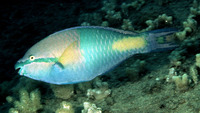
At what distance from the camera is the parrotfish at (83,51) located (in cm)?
218

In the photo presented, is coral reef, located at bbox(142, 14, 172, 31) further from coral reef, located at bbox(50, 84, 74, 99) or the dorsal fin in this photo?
the dorsal fin

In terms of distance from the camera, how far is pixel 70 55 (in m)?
2.19

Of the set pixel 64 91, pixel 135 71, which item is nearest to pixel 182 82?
pixel 135 71

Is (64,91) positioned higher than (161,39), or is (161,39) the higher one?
(161,39)

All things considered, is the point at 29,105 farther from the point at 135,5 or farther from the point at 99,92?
the point at 135,5

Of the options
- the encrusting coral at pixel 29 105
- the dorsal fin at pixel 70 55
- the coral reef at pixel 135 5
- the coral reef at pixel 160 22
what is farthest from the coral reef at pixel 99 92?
the coral reef at pixel 135 5

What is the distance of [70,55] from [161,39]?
1.14 metres

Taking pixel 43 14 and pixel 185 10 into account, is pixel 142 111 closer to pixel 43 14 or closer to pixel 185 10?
pixel 185 10

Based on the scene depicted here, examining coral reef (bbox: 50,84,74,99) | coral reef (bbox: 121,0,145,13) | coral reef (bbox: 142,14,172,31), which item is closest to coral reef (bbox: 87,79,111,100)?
coral reef (bbox: 50,84,74,99)

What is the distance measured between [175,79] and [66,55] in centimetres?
185

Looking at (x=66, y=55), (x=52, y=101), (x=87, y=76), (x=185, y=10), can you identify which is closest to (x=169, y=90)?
(x=87, y=76)

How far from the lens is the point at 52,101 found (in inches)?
160

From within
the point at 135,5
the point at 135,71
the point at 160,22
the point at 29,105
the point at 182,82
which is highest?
the point at 135,5

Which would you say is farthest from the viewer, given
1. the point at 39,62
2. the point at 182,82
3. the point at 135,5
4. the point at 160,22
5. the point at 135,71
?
the point at 135,5
